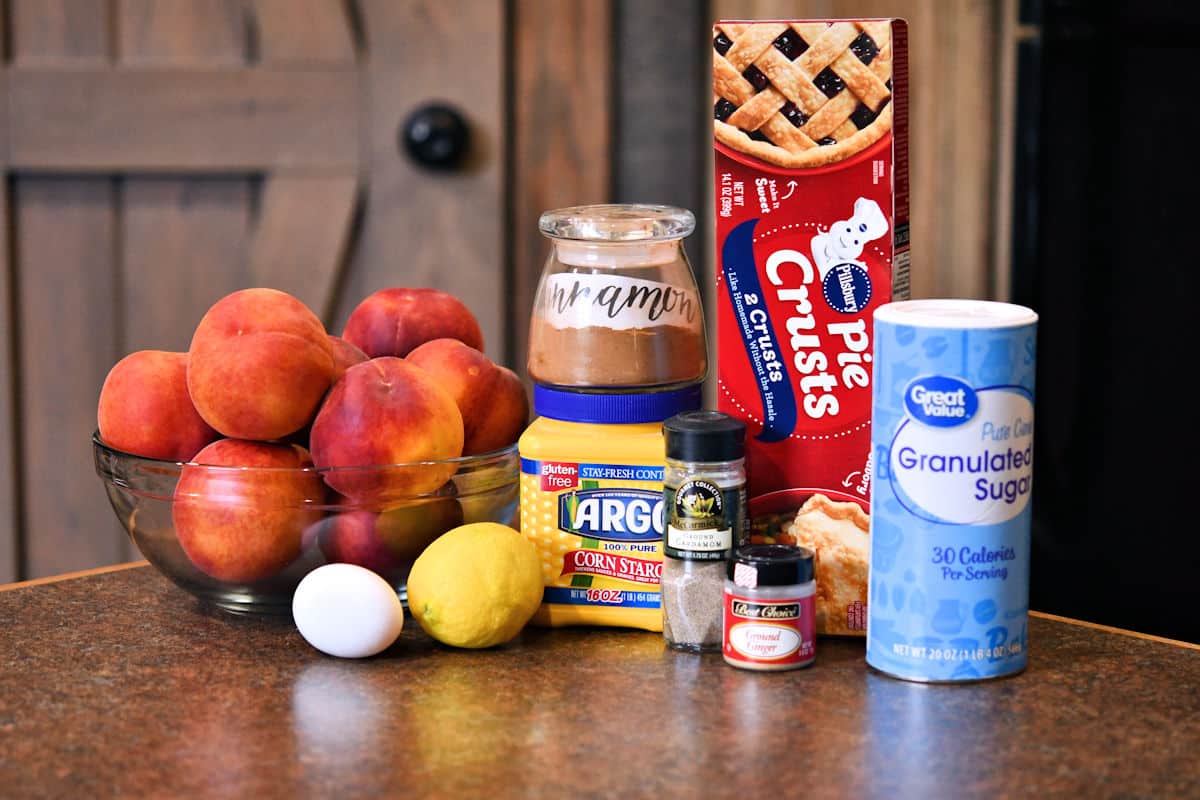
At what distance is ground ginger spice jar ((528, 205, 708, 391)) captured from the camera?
33.9 inches

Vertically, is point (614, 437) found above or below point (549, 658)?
above

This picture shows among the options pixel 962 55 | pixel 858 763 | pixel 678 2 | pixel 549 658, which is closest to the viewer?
pixel 858 763

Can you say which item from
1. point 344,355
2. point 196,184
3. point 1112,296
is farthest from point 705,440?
point 196,184

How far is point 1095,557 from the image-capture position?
1431mm

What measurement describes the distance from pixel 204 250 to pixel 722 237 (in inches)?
44.4

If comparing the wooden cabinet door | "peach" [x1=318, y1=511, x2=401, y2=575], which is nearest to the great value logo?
"peach" [x1=318, y1=511, x2=401, y2=575]

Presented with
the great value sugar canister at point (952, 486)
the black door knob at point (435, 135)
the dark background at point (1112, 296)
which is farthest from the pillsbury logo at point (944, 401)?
the black door knob at point (435, 135)

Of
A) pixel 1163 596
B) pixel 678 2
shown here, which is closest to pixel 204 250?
pixel 678 2

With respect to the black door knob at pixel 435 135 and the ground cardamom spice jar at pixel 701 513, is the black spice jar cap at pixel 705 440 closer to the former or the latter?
the ground cardamom spice jar at pixel 701 513

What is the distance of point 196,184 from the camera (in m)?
1.79

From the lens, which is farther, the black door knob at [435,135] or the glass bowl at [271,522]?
the black door knob at [435,135]

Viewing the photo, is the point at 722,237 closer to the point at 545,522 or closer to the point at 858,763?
the point at 545,522

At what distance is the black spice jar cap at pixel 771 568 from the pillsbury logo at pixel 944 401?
0.36 feet

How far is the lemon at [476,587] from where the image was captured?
82cm
